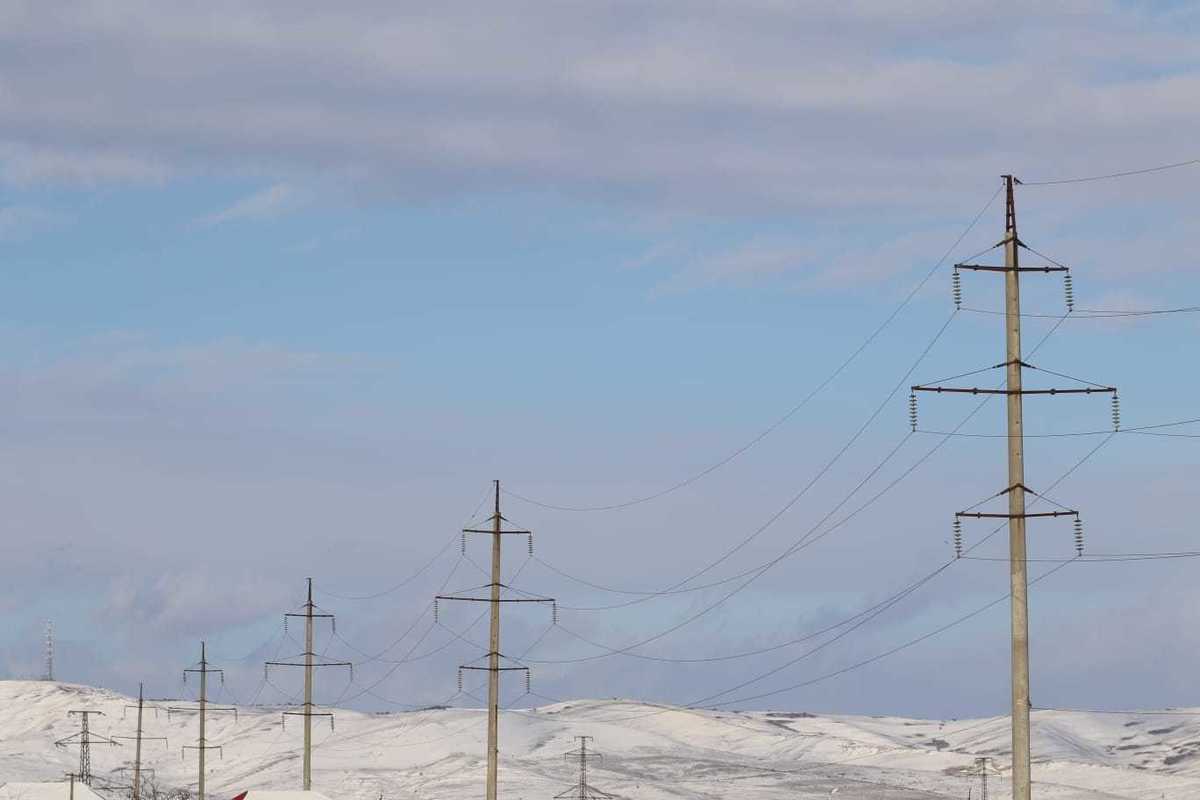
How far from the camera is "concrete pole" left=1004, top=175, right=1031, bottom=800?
4978 centimetres

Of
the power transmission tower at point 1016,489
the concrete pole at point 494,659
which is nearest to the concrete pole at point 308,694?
the concrete pole at point 494,659

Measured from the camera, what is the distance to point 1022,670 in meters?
→ 50.5

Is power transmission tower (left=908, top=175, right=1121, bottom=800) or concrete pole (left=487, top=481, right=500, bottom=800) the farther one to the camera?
concrete pole (left=487, top=481, right=500, bottom=800)

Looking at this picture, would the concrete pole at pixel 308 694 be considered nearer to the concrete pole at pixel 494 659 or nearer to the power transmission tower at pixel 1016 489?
the concrete pole at pixel 494 659

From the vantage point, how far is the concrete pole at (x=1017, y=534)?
4978cm

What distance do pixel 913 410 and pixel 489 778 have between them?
42.0 metres

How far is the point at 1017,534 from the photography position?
168 ft

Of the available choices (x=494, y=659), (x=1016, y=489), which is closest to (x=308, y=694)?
(x=494, y=659)

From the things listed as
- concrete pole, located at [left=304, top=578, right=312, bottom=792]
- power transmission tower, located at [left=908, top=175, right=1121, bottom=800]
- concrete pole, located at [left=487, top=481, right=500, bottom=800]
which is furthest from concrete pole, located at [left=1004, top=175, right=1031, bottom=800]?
concrete pole, located at [left=304, top=578, right=312, bottom=792]

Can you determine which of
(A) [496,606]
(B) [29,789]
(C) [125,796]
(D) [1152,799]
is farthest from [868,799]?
(A) [496,606]

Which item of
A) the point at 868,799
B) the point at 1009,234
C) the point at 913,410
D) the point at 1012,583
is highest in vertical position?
the point at 1009,234

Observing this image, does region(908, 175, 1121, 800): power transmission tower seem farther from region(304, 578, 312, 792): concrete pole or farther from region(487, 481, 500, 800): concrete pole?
region(304, 578, 312, 792): concrete pole

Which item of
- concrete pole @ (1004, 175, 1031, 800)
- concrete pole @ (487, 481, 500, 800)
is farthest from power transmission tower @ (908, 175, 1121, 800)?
concrete pole @ (487, 481, 500, 800)

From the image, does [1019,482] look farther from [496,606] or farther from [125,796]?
[125,796]
